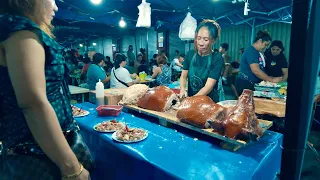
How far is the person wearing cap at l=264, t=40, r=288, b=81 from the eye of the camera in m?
3.80

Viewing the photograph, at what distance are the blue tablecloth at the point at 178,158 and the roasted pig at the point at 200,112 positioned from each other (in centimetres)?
15

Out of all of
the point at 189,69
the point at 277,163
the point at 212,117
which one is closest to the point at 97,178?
the point at 212,117

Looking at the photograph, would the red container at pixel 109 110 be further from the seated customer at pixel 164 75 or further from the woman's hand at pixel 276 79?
the seated customer at pixel 164 75

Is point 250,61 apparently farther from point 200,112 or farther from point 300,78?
point 300,78

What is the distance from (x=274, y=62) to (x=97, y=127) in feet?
11.1

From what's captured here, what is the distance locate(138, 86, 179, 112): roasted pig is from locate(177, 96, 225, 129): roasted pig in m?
0.37

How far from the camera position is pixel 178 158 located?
1.43 m

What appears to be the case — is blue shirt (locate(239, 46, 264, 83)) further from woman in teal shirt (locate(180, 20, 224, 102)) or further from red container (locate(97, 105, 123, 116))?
red container (locate(97, 105, 123, 116))

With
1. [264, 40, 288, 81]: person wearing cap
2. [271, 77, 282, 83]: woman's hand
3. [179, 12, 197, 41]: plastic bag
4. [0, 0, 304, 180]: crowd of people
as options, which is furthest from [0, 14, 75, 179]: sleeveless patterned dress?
[264, 40, 288, 81]: person wearing cap

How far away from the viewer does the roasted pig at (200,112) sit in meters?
1.68

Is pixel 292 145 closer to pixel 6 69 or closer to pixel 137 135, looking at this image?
pixel 6 69

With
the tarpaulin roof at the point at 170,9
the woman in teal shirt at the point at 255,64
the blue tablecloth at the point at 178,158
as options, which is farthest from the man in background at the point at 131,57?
the blue tablecloth at the point at 178,158

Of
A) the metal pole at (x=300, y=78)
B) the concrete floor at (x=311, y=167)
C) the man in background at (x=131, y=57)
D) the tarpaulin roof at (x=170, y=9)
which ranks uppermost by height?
the tarpaulin roof at (x=170, y=9)

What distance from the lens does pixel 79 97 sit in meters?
5.33
